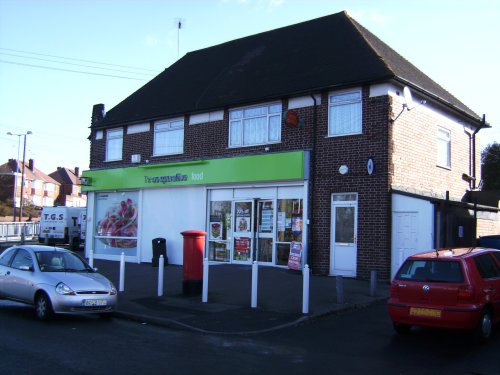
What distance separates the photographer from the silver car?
32.2 ft

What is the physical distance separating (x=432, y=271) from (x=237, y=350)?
134 inches

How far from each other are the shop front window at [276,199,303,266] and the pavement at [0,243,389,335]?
0.57 m

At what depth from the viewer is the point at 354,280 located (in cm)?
1487

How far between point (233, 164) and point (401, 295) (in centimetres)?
1024

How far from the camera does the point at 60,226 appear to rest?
30.8 meters

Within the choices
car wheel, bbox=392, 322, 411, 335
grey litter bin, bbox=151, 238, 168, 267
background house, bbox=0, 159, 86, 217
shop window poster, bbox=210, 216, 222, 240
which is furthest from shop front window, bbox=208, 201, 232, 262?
background house, bbox=0, 159, 86, 217

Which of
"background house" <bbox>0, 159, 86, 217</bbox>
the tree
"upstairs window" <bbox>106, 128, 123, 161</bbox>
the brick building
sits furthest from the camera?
"background house" <bbox>0, 159, 86, 217</bbox>

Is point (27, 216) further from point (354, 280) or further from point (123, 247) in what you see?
point (354, 280)

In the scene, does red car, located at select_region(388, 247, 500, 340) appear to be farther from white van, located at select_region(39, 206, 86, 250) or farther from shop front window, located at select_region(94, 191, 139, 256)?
white van, located at select_region(39, 206, 86, 250)

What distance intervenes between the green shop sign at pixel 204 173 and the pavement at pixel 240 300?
3.09 metres

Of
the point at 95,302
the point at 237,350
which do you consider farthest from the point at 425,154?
the point at 95,302

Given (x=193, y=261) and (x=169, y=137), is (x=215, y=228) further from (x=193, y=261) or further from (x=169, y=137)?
(x=193, y=261)

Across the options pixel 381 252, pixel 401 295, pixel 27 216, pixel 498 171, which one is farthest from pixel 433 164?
pixel 27 216

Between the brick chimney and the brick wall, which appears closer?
the brick wall
